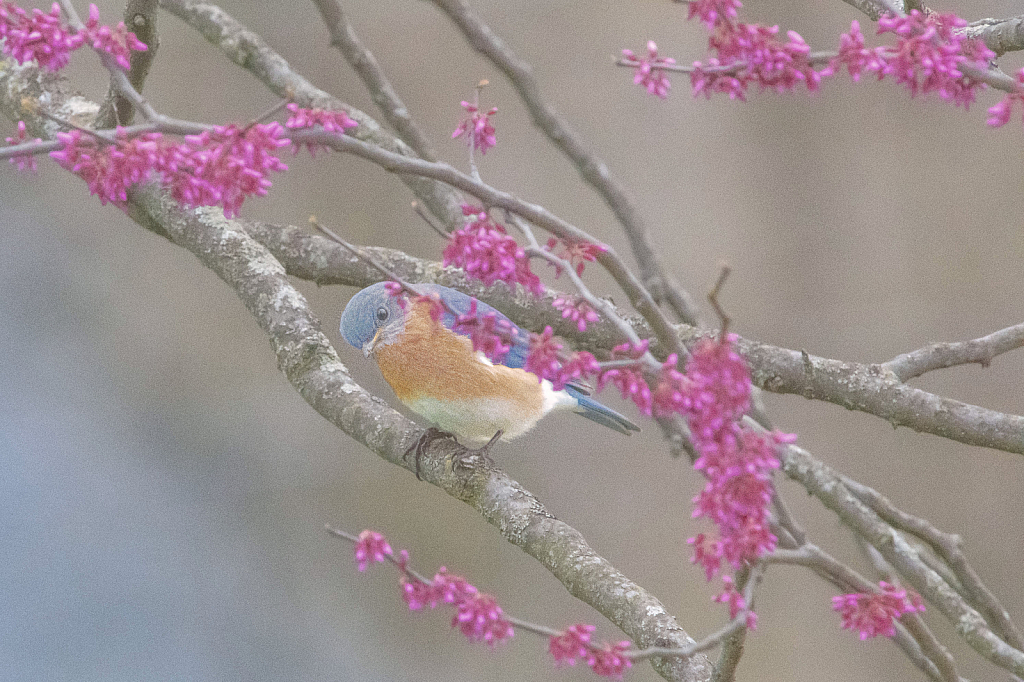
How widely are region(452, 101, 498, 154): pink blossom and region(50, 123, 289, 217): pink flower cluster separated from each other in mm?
328

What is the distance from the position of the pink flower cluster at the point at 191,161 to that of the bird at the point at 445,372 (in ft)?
3.07

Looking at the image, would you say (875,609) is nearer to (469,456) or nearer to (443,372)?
(469,456)

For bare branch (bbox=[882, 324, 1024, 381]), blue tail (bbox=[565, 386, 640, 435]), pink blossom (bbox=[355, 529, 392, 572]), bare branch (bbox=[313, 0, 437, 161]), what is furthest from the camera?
blue tail (bbox=[565, 386, 640, 435])

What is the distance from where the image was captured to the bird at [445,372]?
1974 millimetres

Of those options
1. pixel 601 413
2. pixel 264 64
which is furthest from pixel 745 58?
pixel 264 64

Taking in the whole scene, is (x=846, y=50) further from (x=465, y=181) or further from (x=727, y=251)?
(x=727, y=251)

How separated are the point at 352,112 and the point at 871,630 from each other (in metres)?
1.88

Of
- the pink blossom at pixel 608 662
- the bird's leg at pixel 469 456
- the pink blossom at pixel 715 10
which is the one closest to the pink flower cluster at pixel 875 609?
the pink blossom at pixel 608 662

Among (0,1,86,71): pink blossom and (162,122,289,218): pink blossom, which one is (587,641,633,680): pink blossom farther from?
(0,1,86,71): pink blossom

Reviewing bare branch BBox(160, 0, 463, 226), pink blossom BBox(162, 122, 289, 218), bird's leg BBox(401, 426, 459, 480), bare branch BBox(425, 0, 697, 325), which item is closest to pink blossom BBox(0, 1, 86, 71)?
pink blossom BBox(162, 122, 289, 218)

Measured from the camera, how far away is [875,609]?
815 mm

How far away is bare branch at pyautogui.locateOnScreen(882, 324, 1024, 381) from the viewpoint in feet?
5.25

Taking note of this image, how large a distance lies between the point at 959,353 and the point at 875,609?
37.6 inches

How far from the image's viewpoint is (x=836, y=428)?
11.6ft
